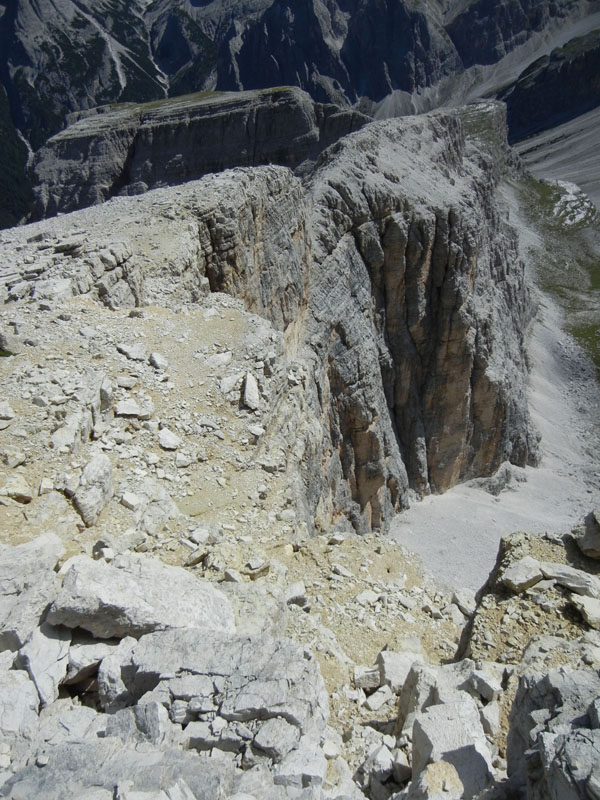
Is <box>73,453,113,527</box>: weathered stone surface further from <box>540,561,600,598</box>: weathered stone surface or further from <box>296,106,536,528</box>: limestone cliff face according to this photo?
<box>296,106,536,528</box>: limestone cliff face

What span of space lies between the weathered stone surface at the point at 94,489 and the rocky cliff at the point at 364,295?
5.12m

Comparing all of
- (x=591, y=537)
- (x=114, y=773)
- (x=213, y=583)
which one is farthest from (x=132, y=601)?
(x=591, y=537)

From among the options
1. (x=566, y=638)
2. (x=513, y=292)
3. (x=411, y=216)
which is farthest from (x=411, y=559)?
(x=513, y=292)

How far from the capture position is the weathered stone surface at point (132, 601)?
962cm

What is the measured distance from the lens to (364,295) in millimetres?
43906

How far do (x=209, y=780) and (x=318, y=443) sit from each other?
53.3 feet

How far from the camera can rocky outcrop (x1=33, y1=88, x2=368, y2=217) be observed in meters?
75.4

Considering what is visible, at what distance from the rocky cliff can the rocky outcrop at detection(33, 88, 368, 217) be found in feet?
56.8

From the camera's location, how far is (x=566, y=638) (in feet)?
38.7

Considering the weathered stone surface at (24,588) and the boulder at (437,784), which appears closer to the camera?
the boulder at (437,784)

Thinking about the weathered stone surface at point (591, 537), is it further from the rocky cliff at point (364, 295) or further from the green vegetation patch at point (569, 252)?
the green vegetation patch at point (569, 252)

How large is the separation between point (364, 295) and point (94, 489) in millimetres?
33553

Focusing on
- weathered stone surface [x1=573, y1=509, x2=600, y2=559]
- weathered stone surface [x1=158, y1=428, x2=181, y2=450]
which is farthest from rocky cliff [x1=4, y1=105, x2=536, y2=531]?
weathered stone surface [x1=573, y1=509, x2=600, y2=559]

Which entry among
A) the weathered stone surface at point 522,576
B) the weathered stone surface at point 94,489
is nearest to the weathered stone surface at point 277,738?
the weathered stone surface at point 94,489
